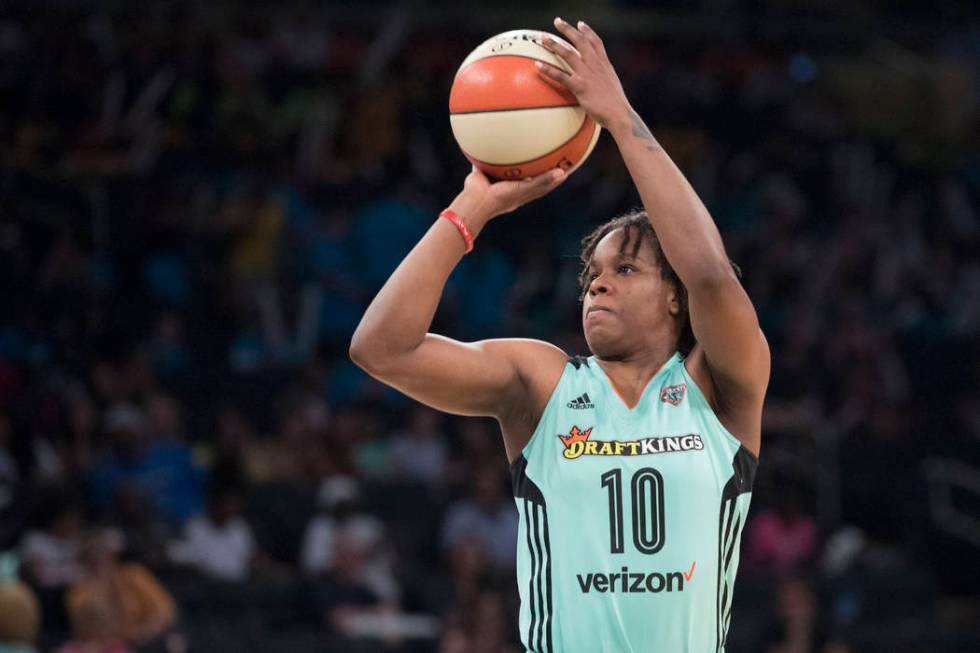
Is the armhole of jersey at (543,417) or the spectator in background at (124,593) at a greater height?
the armhole of jersey at (543,417)

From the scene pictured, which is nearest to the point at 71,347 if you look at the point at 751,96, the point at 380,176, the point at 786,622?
the point at 380,176

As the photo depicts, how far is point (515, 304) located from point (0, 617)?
6.38 metres

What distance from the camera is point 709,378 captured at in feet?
12.6

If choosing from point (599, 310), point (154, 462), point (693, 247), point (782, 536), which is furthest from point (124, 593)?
point (693, 247)

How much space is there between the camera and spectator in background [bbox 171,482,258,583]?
9.38m

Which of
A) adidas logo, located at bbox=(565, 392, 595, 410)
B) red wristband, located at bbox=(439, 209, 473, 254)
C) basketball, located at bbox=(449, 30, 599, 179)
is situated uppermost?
basketball, located at bbox=(449, 30, 599, 179)

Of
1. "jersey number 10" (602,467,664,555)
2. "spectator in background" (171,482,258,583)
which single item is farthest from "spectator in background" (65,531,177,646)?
"jersey number 10" (602,467,664,555)

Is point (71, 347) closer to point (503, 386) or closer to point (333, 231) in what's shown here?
point (333, 231)

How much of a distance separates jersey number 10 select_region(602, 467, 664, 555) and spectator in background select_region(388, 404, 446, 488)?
716 cm

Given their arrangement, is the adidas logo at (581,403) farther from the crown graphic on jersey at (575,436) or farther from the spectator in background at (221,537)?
the spectator in background at (221,537)

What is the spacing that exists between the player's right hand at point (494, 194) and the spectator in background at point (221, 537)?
19.6 ft

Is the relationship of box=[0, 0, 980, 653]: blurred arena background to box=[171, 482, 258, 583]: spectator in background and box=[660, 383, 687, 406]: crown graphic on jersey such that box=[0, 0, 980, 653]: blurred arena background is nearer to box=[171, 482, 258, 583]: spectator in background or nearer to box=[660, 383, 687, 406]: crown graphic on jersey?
box=[171, 482, 258, 583]: spectator in background

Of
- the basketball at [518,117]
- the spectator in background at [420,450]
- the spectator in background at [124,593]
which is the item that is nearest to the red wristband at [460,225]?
the basketball at [518,117]

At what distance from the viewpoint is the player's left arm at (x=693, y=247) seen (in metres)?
3.56
